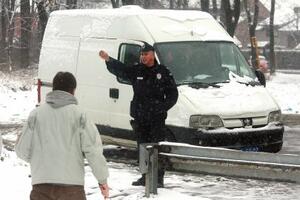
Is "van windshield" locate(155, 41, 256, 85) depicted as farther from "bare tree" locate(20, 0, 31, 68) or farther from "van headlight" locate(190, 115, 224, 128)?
"bare tree" locate(20, 0, 31, 68)

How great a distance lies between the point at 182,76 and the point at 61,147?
218 inches

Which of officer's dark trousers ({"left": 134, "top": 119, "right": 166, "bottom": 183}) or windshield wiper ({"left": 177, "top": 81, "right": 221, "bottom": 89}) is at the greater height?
windshield wiper ({"left": 177, "top": 81, "right": 221, "bottom": 89})

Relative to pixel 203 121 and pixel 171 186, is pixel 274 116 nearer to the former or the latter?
pixel 203 121

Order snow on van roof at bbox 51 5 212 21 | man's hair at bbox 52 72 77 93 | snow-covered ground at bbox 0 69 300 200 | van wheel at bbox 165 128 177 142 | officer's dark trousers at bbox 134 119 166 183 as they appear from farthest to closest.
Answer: snow on van roof at bbox 51 5 212 21 < van wheel at bbox 165 128 177 142 < officer's dark trousers at bbox 134 119 166 183 < snow-covered ground at bbox 0 69 300 200 < man's hair at bbox 52 72 77 93

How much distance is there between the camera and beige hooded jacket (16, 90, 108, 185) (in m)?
5.28

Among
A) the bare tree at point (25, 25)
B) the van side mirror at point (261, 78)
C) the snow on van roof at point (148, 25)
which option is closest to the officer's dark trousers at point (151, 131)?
the snow on van roof at point (148, 25)

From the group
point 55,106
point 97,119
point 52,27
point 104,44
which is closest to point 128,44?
point 104,44

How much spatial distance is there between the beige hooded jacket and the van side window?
559 cm

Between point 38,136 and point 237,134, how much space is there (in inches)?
202

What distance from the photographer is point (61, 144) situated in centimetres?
529

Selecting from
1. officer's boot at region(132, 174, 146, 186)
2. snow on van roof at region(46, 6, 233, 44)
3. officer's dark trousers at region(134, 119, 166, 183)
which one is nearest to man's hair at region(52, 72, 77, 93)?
officer's dark trousers at region(134, 119, 166, 183)

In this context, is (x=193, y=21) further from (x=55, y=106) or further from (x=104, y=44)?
(x=55, y=106)

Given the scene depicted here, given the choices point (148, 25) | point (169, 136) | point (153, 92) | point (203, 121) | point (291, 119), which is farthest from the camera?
point (291, 119)

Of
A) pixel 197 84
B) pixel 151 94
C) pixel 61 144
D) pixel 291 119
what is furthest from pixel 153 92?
pixel 291 119
